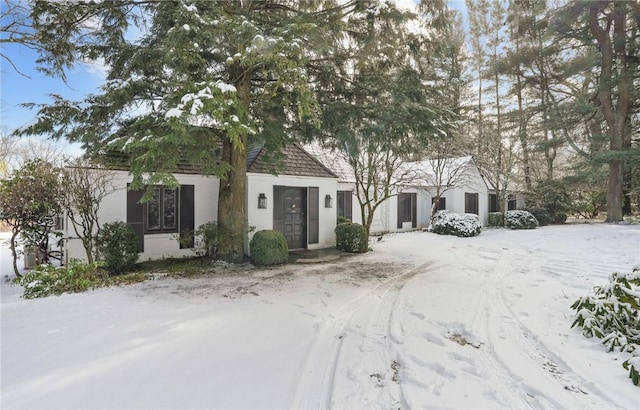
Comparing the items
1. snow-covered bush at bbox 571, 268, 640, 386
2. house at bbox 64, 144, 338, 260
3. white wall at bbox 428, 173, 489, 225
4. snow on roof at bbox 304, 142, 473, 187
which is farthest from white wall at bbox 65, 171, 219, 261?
white wall at bbox 428, 173, 489, 225

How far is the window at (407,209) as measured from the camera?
53.7 ft

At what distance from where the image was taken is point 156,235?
861 cm

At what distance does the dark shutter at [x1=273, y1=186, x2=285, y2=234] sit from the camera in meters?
9.88

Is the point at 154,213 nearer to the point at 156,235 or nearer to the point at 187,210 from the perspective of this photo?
the point at 156,235

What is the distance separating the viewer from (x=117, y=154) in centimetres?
799

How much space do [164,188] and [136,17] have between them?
4.23 metres

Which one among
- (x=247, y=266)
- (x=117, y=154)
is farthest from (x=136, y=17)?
(x=247, y=266)

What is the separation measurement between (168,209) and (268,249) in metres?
3.37

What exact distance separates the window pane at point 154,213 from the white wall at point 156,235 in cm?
26

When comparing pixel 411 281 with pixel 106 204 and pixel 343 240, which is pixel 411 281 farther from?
pixel 106 204

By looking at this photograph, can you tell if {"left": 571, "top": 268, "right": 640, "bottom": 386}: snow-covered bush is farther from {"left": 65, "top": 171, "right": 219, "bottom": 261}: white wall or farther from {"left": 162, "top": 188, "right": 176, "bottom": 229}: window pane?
{"left": 162, "top": 188, "right": 176, "bottom": 229}: window pane

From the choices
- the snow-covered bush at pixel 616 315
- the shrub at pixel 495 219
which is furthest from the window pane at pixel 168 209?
the shrub at pixel 495 219

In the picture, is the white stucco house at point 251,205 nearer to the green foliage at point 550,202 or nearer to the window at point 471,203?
the window at point 471,203

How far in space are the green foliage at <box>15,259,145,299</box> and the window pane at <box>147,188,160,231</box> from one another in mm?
2358
